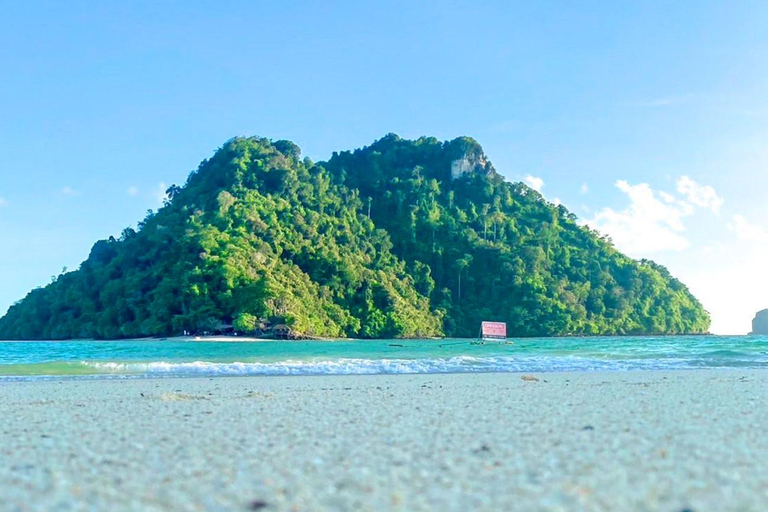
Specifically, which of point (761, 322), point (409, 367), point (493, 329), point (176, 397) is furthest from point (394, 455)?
point (761, 322)

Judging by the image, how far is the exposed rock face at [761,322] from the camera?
139375 millimetres

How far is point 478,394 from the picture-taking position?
11.1 meters

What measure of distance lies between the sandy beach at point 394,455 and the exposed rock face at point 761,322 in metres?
151

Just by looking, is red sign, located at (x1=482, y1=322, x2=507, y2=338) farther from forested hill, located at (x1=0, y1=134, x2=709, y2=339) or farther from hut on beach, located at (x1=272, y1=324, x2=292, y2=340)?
hut on beach, located at (x1=272, y1=324, x2=292, y2=340)

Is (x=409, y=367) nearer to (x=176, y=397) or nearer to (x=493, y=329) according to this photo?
(x=176, y=397)

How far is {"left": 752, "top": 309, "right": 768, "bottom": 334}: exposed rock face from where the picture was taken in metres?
139

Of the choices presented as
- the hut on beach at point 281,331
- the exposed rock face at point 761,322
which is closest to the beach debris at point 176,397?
the hut on beach at point 281,331

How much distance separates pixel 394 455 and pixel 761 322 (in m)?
159

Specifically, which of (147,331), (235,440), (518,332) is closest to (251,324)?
(147,331)

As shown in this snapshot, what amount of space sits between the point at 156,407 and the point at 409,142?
445 feet

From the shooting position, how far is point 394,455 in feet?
17.4

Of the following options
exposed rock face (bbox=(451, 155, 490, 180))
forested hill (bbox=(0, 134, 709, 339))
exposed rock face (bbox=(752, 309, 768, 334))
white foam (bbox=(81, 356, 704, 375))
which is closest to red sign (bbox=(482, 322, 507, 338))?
forested hill (bbox=(0, 134, 709, 339))

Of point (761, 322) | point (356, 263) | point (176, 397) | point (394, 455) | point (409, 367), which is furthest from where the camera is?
point (761, 322)

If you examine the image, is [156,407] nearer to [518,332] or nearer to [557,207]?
[518,332]
